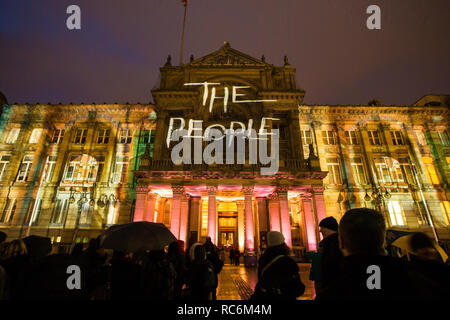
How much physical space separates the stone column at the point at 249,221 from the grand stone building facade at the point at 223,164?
0.31 ft

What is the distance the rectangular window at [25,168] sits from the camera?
2373 centimetres

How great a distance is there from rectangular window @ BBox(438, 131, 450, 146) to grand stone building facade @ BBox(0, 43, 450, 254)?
5.3 inches

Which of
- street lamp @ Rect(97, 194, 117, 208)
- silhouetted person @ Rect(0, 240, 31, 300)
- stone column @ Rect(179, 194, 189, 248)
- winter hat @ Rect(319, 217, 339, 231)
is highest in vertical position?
street lamp @ Rect(97, 194, 117, 208)

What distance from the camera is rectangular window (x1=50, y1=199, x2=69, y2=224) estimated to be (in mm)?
22230

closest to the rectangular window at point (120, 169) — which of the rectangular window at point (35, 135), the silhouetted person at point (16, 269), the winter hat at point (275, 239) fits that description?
the rectangular window at point (35, 135)

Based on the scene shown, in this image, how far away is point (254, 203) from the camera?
2377 centimetres

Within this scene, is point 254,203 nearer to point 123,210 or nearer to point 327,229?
point 123,210

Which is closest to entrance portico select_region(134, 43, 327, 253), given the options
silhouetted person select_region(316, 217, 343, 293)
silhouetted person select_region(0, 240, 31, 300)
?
silhouetted person select_region(0, 240, 31, 300)

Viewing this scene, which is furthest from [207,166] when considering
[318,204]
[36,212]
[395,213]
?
[395,213]

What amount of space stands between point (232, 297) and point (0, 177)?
Answer: 2892 centimetres

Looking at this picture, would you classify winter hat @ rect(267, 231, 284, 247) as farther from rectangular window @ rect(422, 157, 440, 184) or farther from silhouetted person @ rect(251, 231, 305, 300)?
rectangular window @ rect(422, 157, 440, 184)

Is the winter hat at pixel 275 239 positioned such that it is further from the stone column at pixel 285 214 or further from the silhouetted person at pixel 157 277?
the stone column at pixel 285 214

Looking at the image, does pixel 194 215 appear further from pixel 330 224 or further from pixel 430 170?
pixel 430 170
